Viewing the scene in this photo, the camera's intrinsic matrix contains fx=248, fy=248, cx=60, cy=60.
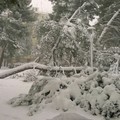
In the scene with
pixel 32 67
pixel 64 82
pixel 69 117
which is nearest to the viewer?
pixel 69 117

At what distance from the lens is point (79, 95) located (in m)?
6.86

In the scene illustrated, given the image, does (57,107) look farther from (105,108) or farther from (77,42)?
(77,42)

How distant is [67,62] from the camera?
10.9m

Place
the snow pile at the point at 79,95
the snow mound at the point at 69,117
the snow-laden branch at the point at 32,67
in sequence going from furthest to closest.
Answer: the snow-laden branch at the point at 32,67, the snow pile at the point at 79,95, the snow mound at the point at 69,117

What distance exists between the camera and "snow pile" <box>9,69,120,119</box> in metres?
6.29

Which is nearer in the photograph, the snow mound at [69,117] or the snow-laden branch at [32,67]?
the snow mound at [69,117]

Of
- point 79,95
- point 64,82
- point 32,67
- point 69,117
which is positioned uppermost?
point 32,67

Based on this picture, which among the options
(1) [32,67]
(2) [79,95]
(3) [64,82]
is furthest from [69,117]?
(1) [32,67]

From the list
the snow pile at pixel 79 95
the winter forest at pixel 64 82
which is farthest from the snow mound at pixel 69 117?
the snow pile at pixel 79 95

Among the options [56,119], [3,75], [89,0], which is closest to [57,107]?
[56,119]

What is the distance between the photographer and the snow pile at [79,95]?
6.29m

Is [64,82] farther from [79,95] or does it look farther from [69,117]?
[69,117]

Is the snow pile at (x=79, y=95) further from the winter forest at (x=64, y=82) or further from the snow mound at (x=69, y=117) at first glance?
the snow mound at (x=69, y=117)

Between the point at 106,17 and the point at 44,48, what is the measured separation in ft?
28.9
